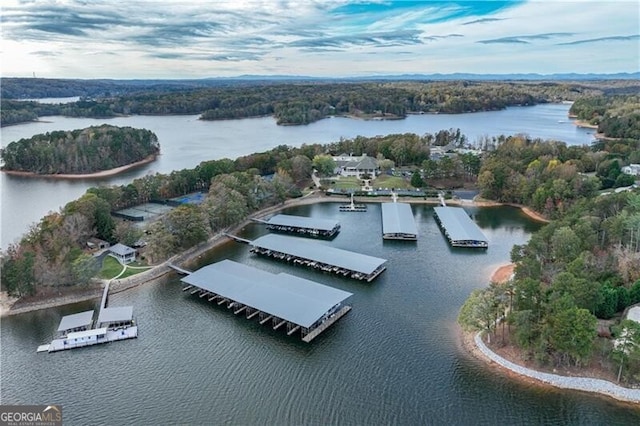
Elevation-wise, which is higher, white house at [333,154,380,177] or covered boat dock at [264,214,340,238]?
white house at [333,154,380,177]

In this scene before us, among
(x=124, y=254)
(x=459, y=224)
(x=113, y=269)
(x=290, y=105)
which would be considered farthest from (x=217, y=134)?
(x=459, y=224)

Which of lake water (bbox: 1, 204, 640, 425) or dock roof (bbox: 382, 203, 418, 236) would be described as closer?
lake water (bbox: 1, 204, 640, 425)

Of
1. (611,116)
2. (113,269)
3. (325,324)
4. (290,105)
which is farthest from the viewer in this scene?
(290,105)

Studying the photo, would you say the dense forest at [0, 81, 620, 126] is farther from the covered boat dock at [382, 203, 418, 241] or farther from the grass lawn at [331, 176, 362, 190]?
the covered boat dock at [382, 203, 418, 241]

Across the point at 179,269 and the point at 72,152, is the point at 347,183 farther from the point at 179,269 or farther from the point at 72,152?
the point at 72,152

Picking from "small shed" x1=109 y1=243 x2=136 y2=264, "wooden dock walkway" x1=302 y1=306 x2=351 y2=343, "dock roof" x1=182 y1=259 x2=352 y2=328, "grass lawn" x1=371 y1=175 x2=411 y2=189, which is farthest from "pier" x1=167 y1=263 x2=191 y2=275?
"grass lawn" x1=371 y1=175 x2=411 y2=189

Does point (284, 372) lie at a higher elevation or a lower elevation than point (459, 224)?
lower
